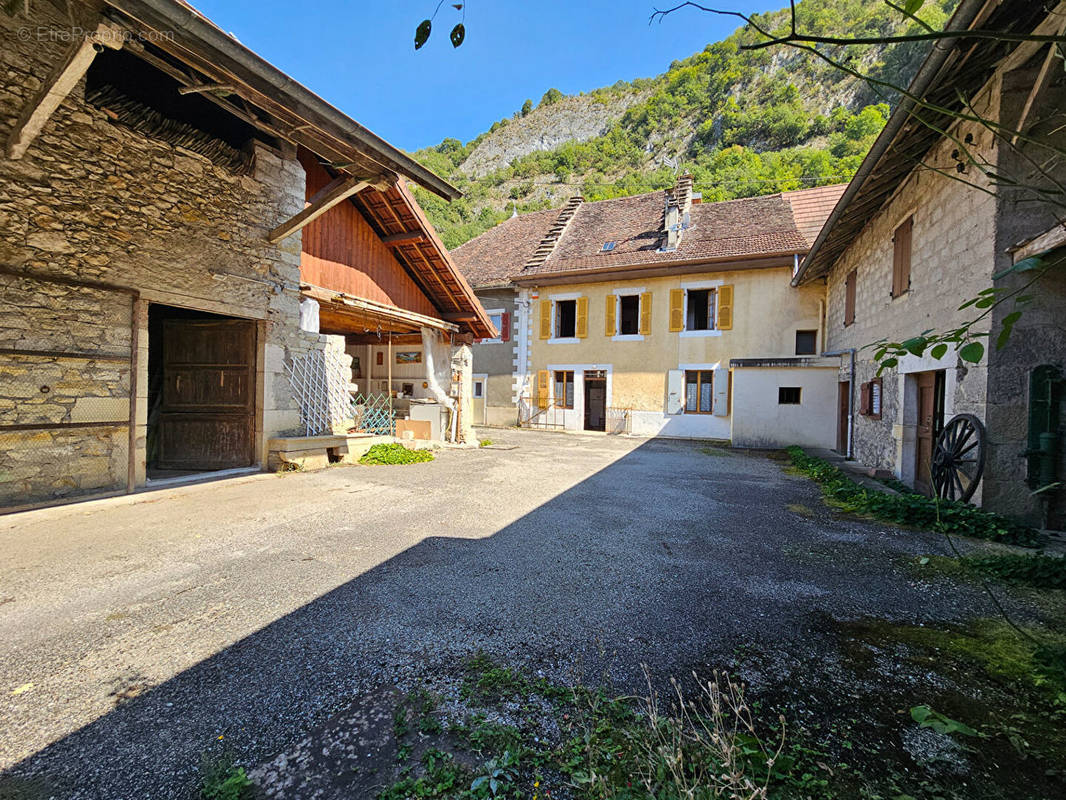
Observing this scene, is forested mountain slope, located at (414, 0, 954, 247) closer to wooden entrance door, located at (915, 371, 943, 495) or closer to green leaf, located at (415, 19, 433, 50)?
wooden entrance door, located at (915, 371, 943, 495)

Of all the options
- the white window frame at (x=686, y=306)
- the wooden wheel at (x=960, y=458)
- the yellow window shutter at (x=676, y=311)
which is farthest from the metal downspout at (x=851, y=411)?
the yellow window shutter at (x=676, y=311)

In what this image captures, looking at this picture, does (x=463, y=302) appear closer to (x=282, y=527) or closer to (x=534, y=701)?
(x=282, y=527)

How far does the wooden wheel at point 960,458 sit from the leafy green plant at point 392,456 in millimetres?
7242

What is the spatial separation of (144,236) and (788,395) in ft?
40.0

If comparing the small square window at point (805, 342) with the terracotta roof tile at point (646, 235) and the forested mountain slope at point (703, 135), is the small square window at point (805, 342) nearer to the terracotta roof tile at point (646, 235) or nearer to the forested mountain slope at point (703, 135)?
the terracotta roof tile at point (646, 235)

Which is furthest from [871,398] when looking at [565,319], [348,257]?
[565,319]

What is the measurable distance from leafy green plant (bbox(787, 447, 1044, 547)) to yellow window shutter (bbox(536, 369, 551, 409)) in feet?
35.4

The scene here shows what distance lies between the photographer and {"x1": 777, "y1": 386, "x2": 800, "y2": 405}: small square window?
11562 millimetres

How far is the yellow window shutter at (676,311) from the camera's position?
1509 cm

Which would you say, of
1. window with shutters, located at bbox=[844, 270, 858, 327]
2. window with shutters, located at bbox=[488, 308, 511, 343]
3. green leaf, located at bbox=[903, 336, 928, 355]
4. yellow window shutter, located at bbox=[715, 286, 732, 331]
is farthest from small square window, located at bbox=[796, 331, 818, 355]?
green leaf, located at bbox=[903, 336, 928, 355]

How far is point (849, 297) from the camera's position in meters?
10.2

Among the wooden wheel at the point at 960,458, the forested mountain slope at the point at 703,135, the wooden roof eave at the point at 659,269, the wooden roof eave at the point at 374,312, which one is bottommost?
the wooden wheel at the point at 960,458

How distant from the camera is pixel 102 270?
205 inches

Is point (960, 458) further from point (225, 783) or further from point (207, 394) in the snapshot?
point (207, 394)
